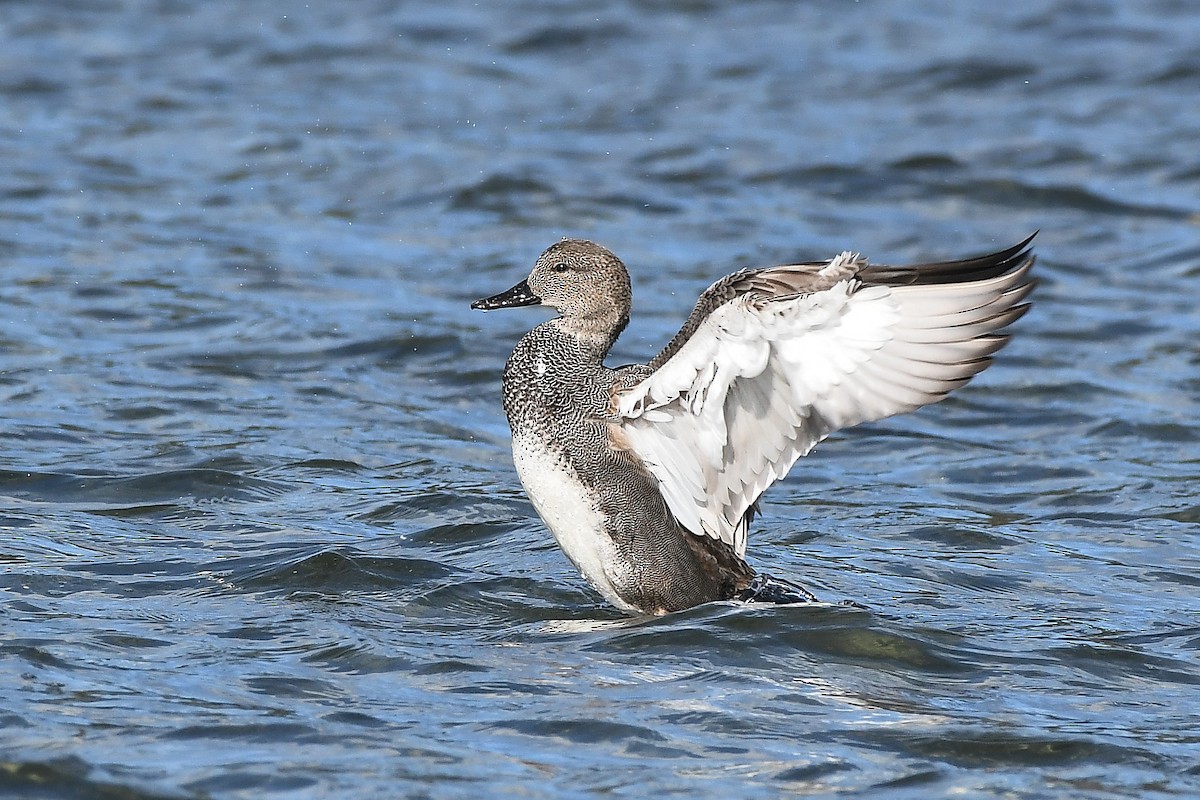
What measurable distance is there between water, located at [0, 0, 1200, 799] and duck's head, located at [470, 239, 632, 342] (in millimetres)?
924

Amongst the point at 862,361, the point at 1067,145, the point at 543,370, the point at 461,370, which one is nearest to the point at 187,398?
the point at 461,370

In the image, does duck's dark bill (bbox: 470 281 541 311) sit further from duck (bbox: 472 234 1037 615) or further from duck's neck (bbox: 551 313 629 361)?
duck's neck (bbox: 551 313 629 361)

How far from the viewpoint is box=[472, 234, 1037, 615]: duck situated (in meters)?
4.80

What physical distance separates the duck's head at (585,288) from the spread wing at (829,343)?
0.56 metres

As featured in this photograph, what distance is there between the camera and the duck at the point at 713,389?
→ 4797 mm

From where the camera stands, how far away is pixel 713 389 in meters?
4.92

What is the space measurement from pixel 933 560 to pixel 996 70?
26.6 feet

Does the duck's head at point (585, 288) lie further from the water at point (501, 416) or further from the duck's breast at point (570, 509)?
the water at point (501, 416)

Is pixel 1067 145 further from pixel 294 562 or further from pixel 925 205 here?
pixel 294 562

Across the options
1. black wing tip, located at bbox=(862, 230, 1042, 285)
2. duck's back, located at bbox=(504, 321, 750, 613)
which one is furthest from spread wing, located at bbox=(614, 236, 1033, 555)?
duck's back, located at bbox=(504, 321, 750, 613)

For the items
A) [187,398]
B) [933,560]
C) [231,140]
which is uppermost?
[231,140]

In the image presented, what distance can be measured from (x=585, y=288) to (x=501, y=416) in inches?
99.5

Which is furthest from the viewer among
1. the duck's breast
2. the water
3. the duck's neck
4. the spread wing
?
the duck's neck

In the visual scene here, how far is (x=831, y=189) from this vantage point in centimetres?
1148
